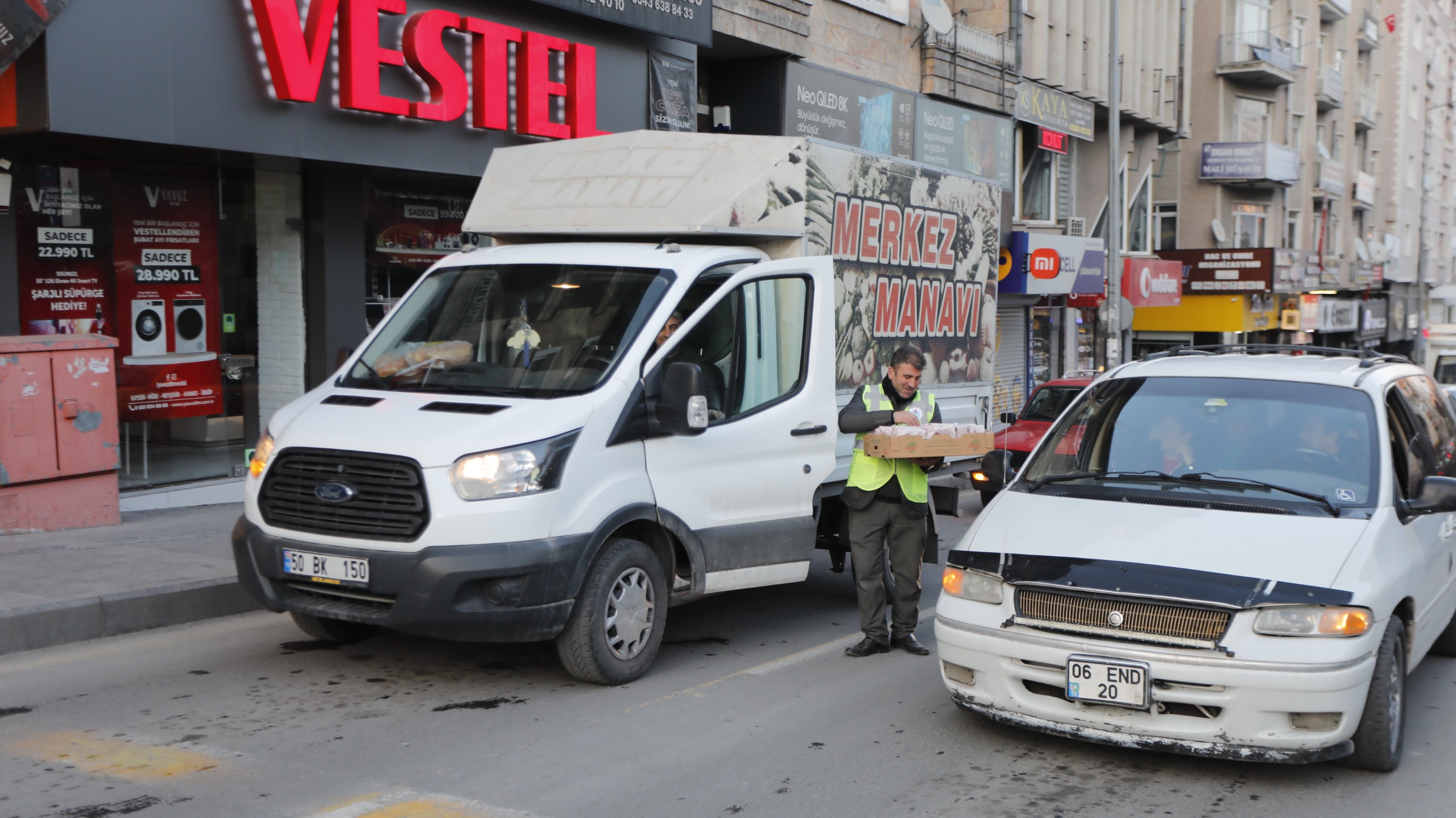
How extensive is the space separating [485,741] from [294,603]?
132 cm

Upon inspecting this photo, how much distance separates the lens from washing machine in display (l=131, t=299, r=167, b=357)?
11523 millimetres

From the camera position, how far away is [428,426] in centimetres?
590

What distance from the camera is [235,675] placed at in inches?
254

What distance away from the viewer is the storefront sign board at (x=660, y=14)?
14258 mm

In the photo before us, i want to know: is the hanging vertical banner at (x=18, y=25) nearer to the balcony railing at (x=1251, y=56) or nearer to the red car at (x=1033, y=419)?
the red car at (x=1033, y=419)

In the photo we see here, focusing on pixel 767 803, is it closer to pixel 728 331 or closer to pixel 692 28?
pixel 728 331

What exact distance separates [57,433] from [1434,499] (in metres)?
9.04

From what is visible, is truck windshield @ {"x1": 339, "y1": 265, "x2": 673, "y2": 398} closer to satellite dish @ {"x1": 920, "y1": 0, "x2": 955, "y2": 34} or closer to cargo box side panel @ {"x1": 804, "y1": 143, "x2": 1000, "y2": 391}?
cargo box side panel @ {"x1": 804, "y1": 143, "x2": 1000, "y2": 391}

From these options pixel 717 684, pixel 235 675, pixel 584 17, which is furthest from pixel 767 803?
pixel 584 17

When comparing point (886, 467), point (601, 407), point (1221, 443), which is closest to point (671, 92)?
point (886, 467)

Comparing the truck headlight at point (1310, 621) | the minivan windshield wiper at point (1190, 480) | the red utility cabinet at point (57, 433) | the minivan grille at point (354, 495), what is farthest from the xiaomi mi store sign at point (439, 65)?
the truck headlight at point (1310, 621)

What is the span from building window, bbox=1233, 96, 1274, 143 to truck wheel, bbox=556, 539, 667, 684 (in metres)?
37.9

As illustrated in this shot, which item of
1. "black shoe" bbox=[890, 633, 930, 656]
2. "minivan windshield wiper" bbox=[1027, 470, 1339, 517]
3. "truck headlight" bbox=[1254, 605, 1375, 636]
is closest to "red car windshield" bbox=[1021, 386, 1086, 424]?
"black shoe" bbox=[890, 633, 930, 656]

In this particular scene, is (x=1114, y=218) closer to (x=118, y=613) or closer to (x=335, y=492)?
(x=118, y=613)
